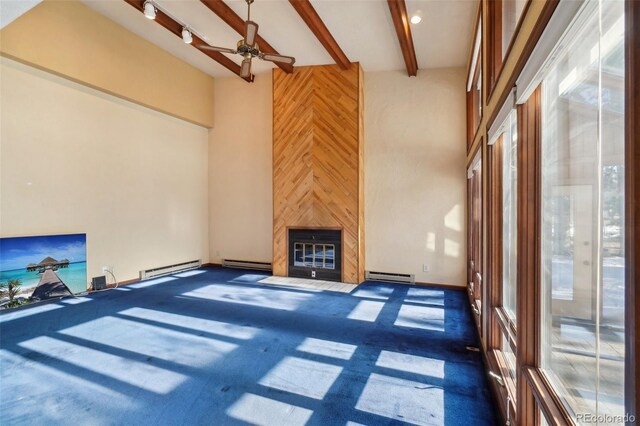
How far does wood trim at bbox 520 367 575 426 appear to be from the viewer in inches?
48.6

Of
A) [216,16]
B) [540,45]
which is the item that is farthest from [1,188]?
[540,45]

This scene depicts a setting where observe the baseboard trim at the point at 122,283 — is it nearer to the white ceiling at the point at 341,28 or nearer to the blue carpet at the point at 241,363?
the blue carpet at the point at 241,363

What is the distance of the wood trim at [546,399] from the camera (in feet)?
4.05

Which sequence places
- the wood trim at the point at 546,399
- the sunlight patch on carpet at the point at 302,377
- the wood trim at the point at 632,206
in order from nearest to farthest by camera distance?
the wood trim at the point at 632,206 → the wood trim at the point at 546,399 → the sunlight patch on carpet at the point at 302,377

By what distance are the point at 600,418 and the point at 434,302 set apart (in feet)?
13.8

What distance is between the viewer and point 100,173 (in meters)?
5.62

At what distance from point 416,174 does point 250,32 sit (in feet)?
12.7

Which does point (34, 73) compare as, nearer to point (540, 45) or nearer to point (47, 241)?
point (47, 241)

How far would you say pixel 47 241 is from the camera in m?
4.86

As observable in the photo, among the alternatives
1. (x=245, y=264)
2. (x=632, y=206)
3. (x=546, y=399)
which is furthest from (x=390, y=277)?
(x=632, y=206)

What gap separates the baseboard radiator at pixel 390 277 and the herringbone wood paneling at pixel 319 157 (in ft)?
0.63

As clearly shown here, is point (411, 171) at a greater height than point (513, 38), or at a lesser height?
lesser

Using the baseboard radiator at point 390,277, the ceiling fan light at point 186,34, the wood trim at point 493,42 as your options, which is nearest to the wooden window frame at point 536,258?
the wood trim at point 493,42

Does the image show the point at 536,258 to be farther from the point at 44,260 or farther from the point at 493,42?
the point at 44,260
